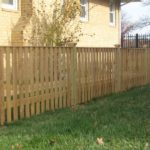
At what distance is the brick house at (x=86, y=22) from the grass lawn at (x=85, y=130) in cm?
475

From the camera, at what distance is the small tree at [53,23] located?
579 inches

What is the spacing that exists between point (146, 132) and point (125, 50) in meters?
7.69

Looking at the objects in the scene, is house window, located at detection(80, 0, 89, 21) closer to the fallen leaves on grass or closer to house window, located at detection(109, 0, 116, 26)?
house window, located at detection(109, 0, 116, 26)

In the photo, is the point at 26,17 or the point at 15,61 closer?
the point at 15,61

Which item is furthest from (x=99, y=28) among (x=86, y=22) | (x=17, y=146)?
(x=17, y=146)

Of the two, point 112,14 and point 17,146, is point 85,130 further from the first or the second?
point 112,14

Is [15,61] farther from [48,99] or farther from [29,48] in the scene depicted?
[48,99]

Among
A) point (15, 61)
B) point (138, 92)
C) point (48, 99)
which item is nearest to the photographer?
point (15, 61)

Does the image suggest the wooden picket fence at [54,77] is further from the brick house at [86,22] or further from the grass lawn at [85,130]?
the brick house at [86,22]

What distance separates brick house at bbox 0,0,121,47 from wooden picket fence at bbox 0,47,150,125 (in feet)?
9.70

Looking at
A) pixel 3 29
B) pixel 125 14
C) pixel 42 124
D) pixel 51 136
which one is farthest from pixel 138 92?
pixel 125 14

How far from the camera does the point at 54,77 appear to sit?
10477 mm

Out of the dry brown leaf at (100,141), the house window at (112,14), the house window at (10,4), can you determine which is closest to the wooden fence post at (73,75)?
the house window at (10,4)

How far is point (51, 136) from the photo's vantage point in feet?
23.1
